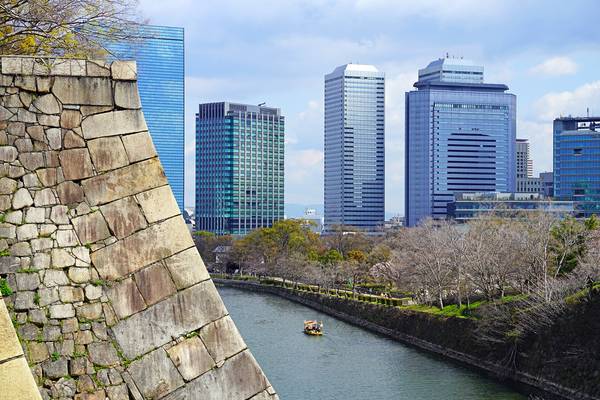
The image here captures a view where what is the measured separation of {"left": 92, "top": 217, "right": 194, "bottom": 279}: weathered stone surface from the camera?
6.36 m

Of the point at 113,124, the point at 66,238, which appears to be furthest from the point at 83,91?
the point at 66,238

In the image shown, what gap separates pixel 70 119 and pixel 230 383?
2.70m

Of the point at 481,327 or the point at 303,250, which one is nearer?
the point at 481,327

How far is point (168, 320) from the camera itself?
6.38 m

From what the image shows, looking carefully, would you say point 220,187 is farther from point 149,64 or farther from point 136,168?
point 136,168

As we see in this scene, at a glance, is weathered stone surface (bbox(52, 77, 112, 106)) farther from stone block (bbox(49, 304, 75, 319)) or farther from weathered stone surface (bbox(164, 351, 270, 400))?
weathered stone surface (bbox(164, 351, 270, 400))

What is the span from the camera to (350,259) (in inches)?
2729

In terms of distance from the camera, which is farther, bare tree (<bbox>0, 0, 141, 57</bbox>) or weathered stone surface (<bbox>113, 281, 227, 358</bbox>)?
bare tree (<bbox>0, 0, 141, 57</bbox>)

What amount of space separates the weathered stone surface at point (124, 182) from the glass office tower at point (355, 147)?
167135 mm

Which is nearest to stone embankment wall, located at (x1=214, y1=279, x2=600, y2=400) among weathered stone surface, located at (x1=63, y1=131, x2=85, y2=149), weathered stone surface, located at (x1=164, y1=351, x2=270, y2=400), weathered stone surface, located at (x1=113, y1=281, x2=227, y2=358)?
weathered stone surface, located at (x1=164, y1=351, x2=270, y2=400)

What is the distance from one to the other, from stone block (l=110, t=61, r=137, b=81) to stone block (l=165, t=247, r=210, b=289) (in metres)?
1.65

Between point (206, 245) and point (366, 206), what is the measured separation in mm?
78554

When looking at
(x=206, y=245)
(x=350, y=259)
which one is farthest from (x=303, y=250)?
(x=206, y=245)

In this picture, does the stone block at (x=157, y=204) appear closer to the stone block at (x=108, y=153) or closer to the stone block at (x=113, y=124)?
the stone block at (x=108, y=153)
